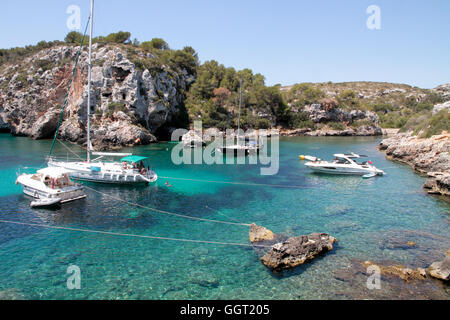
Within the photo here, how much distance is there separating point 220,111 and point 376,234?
6984cm

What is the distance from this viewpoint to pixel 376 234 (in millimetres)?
18219

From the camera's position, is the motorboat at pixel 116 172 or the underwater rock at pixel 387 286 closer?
the underwater rock at pixel 387 286

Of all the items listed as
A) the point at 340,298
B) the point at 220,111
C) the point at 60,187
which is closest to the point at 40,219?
the point at 60,187

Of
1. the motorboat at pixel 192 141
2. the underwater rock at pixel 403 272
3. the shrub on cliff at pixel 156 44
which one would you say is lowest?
the underwater rock at pixel 403 272

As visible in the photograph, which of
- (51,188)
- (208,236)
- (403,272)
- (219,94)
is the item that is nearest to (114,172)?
(51,188)

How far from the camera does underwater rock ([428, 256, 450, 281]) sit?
13.0 metres

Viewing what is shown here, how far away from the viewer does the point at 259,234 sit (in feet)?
56.6

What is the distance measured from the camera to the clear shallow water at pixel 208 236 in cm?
1279

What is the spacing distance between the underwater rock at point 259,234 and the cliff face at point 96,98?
4399 centimetres

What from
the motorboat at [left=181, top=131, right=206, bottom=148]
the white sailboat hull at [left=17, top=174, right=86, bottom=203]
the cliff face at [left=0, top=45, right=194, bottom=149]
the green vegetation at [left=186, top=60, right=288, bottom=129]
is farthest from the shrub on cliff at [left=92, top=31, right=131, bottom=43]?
the white sailboat hull at [left=17, top=174, right=86, bottom=203]

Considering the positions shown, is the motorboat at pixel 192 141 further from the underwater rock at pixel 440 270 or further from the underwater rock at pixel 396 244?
the underwater rock at pixel 440 270

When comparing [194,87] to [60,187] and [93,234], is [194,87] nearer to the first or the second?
[60,187]

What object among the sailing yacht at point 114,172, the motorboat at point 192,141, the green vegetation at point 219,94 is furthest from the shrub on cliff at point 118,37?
the sailing yacht at point 114,172

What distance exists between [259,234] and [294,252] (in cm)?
302
